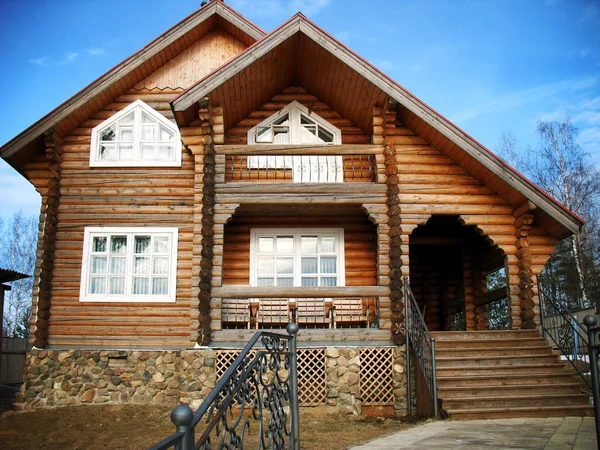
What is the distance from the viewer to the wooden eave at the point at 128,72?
14.1 m

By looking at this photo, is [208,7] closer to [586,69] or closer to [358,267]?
[358,267]

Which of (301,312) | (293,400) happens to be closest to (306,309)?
(301,312)

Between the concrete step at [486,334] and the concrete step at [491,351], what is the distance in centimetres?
50

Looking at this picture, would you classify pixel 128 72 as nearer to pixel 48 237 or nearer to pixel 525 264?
pixel 48 237

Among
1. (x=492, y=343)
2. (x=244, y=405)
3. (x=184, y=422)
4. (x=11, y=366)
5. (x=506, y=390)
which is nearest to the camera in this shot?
(x=184, y=422)

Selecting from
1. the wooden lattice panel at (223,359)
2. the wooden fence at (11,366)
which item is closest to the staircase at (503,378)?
the wooden lattice panel at (223,359)

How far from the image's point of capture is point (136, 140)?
1505 cm

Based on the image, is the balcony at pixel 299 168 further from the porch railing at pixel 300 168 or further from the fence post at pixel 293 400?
the fence post at pixel 293 400

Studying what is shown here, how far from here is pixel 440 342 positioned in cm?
1250

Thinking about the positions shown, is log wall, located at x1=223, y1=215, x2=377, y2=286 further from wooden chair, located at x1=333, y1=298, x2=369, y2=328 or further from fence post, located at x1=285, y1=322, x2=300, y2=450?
fence post, located at x1=285, y1=322, x2=300, y2=450

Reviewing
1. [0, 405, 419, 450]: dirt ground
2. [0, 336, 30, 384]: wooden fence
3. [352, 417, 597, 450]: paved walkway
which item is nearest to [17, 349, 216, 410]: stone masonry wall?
[0, 405, 419, 450]: dirt ground

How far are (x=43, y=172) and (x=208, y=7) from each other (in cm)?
588

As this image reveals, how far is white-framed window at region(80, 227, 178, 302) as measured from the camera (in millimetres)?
14125

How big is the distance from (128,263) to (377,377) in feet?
20.7
